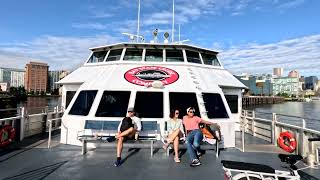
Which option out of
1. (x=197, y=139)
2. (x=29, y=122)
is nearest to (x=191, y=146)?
(x=197, y=139)

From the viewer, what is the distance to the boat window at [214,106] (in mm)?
8409

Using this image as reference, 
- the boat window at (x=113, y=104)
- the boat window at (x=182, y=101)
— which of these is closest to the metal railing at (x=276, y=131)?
the boat window at (x=182, y=101)

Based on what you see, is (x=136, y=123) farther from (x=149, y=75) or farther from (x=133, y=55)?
(x=133, y=55)

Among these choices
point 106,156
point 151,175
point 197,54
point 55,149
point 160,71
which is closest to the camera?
point 151,175

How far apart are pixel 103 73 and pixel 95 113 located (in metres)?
1.99

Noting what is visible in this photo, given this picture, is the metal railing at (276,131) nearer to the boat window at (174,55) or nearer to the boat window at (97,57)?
the boat window at (174,55)

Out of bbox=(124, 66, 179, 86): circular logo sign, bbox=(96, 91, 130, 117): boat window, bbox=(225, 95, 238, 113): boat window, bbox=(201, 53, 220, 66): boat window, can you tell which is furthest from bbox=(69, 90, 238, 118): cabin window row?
bbox=(225, 95, 238, 113): boat window

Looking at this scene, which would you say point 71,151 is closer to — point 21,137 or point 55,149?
point 55,149

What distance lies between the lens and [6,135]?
821 centimetres

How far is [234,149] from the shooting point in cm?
809

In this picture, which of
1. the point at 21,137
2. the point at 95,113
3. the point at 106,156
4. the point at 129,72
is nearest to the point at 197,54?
the point at 129,72

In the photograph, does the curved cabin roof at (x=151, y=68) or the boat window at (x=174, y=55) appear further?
the boat window at (x=174, y=55)

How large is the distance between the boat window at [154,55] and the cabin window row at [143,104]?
1.99 m

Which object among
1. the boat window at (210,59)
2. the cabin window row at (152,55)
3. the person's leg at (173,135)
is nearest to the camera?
the person's leg at (173,135)
